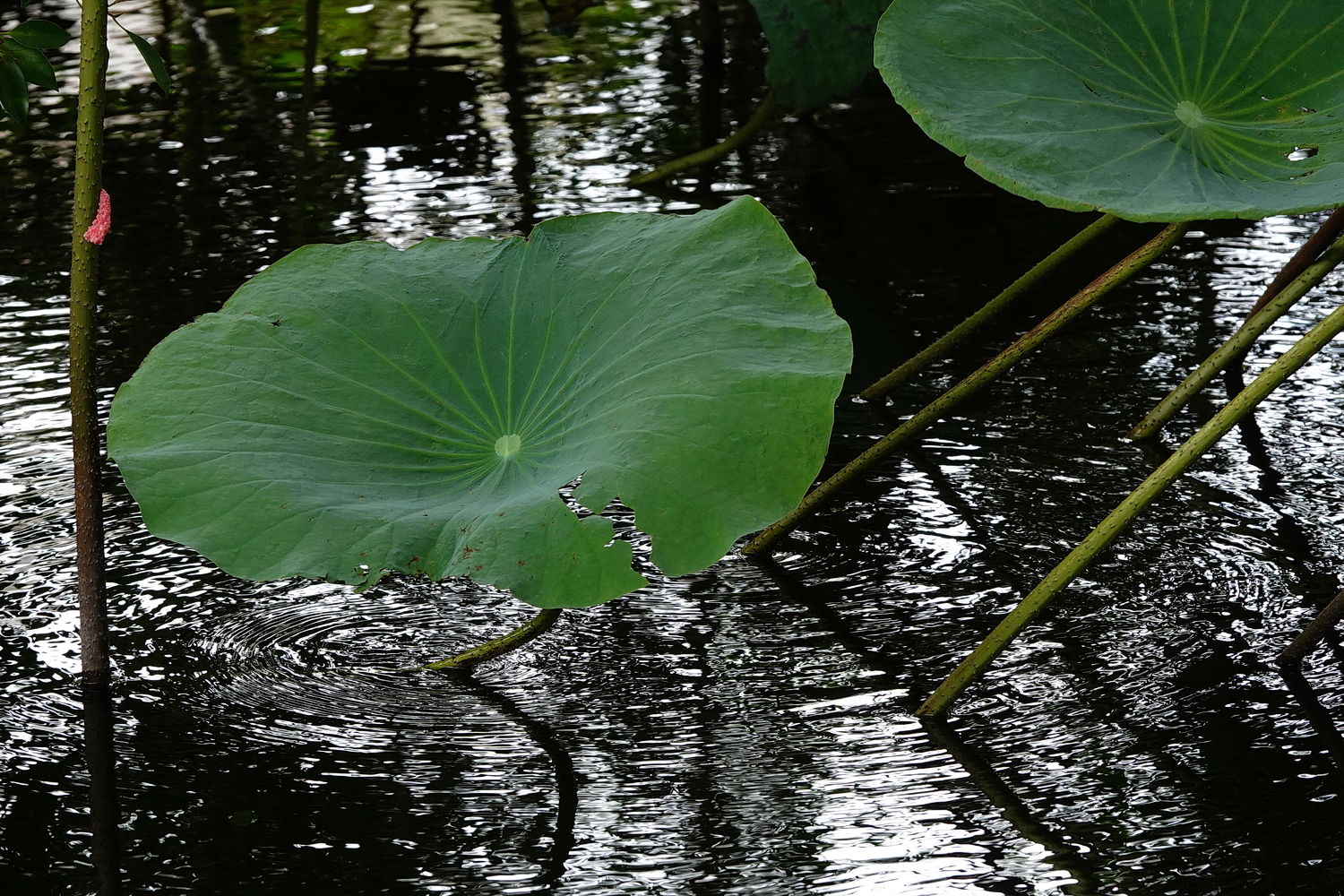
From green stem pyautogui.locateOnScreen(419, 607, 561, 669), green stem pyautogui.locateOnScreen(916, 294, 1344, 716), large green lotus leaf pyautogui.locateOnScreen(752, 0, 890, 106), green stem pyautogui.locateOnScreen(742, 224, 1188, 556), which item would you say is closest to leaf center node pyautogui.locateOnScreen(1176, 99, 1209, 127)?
green stem pyautogui.locateOnScreen(742, 224, 1188, 556)

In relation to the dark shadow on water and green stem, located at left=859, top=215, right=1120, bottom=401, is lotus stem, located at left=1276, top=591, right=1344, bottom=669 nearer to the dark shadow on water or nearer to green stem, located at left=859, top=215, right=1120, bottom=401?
green stem, located at left=859, top=215, right=1120, bottom=401

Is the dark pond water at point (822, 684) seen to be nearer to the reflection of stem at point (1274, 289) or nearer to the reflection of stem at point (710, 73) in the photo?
the reflection of stem at point (1274, 289)

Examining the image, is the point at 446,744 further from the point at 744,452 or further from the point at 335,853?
the point at 744,452

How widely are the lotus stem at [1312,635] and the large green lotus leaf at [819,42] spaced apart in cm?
195

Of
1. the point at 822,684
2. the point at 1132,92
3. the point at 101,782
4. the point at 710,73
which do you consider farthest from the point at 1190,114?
the point at 710,73

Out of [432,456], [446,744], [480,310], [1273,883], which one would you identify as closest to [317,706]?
[446,744]

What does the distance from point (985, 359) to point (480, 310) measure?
1.13 metres

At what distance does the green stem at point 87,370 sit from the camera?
1.62 m

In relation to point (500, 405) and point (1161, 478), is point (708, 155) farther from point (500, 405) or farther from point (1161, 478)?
point (1161, 478)

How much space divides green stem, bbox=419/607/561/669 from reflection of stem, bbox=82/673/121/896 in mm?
352

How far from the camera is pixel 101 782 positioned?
60.1 inches

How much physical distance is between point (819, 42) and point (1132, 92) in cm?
160

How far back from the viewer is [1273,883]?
52.4 inches

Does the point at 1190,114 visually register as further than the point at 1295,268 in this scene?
No
